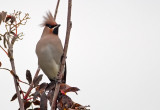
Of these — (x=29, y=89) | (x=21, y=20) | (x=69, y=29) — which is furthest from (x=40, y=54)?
(x=69, y=29)

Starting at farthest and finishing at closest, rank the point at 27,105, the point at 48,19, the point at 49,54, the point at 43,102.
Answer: the point at 48,19
the point at 49,54
the point at 27,105
the point at 43,102

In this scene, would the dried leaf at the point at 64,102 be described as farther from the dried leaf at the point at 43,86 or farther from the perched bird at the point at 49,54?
the perched bird at the point at 49,54

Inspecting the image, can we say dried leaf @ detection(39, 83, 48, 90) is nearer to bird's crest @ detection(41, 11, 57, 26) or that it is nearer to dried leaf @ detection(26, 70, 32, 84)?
dried leaf @ detection(26, 70, 32, 84)

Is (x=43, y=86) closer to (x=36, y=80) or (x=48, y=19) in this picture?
(x=36, y=80)

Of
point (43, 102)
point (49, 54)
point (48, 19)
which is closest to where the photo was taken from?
point (43, 102)

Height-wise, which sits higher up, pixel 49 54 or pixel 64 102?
pixel 49 54

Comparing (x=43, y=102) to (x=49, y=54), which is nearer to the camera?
(x=43, y=102)

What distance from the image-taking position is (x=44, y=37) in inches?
111

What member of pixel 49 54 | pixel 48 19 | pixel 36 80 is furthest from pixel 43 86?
pixel 48 19

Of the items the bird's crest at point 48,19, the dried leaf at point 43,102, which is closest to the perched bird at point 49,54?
the bird's crest at point 48,19

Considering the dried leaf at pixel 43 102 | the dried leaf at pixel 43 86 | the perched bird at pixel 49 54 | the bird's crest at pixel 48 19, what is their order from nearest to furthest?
the dried leaf at pixel 43 102 → the dried leaf at pixel 43 86 → the perched bird at pixel 49 54 → the bird's crest at pixel 48 19

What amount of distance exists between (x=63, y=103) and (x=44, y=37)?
67.7 inches

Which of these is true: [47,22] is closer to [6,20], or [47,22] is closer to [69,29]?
[6,20]

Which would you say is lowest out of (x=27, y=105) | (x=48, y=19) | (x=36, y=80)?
(x=27, y=105)
